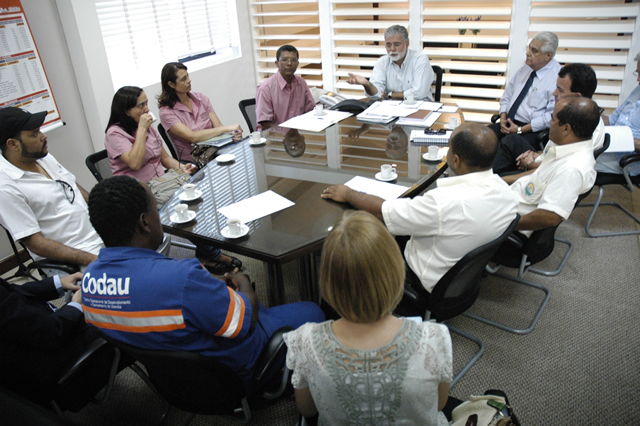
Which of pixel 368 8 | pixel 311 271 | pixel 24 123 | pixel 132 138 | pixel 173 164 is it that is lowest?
pixel 311 271

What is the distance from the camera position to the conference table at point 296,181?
1738mm

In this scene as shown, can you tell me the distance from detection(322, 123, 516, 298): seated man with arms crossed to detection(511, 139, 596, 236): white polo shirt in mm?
474

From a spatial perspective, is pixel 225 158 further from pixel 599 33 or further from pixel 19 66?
pixel 599 33

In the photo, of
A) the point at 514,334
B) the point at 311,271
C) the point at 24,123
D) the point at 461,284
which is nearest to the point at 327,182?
the point at 311,271

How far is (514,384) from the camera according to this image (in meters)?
1.92

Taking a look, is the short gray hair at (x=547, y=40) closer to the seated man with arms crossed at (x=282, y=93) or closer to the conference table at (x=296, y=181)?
the conference table at (x=296, y=181)

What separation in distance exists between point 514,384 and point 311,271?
1023 mm

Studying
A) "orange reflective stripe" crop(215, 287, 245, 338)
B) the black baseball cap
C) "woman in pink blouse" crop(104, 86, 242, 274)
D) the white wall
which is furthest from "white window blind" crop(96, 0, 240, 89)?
"orange reflective stripe" crop(215, 287, 245, 338)

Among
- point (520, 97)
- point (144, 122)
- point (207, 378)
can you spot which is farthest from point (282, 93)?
point (207, 378)

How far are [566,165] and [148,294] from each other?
1.83m

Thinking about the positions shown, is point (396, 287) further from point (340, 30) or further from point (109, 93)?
point (340, 30)

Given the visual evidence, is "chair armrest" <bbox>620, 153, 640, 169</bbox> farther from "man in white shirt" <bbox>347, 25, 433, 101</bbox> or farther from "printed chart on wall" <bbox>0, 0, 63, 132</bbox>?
"printed chart on wall" <bbox>0, 0, 63, 132</bbox>

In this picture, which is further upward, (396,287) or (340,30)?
(340,30)

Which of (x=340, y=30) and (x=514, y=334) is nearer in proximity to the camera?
(x=514, y=334)
